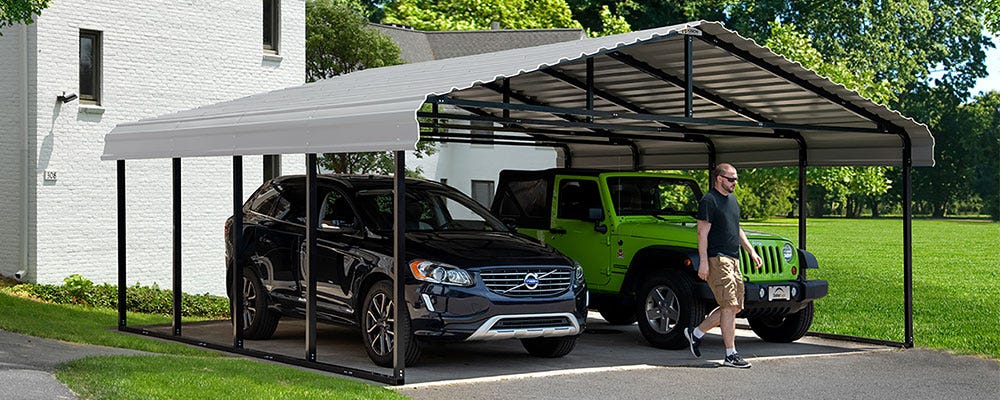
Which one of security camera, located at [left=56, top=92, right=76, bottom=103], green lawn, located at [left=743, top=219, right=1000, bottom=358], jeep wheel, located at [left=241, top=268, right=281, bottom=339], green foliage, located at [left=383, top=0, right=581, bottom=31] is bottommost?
green lawn, located at [left=743, top=219, right=1000, bottom=358]

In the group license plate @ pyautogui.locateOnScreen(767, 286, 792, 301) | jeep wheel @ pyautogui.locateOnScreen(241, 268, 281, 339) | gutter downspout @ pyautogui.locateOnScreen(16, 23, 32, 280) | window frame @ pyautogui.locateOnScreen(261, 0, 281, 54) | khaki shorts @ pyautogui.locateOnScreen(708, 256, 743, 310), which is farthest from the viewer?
window frame @ pyautogui.locateOnScreen(261, 0, 281, 54)

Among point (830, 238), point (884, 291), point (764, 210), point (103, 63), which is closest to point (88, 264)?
point (103, 63)

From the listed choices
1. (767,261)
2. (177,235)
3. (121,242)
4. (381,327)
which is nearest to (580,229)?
(767,261)

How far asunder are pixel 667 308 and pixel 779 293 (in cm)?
121

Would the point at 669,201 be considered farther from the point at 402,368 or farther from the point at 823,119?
the point at 402,368

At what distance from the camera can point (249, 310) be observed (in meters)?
15.8

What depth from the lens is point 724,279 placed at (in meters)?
13.6

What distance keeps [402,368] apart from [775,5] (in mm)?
55236

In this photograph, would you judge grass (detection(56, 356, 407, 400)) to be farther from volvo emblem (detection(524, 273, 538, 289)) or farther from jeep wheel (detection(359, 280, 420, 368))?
volvo emblem (detection(524, 273, 538, 289))

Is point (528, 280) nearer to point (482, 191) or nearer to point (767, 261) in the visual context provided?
point (767, 261)

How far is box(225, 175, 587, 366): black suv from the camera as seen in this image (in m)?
12.8

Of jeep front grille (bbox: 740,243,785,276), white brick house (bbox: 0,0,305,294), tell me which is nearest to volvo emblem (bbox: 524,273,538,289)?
jeep front grille (bbox: 740,243,785,276)

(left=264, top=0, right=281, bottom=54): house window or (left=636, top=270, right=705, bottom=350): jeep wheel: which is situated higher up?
(left=264, top=0, right=281, bottom=54): house window

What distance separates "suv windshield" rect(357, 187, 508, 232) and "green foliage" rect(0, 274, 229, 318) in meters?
7.39
